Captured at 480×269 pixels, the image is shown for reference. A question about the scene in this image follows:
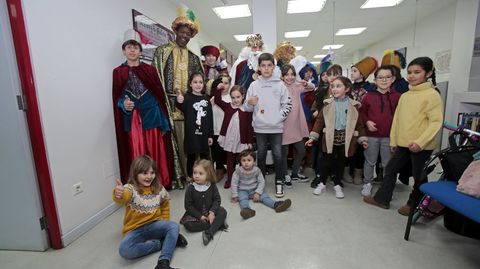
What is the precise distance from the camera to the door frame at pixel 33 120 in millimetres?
1455

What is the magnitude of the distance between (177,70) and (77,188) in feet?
4.59

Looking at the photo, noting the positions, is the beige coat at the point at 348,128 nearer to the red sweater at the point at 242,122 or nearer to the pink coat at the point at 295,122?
the pink coat at the point at 295,122

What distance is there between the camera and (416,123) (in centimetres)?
192

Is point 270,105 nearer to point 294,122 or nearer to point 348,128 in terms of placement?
Result: point 294,122

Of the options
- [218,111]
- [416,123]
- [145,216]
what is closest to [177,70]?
[218,111]

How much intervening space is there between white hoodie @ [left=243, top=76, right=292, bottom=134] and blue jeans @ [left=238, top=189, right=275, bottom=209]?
1.94 feet

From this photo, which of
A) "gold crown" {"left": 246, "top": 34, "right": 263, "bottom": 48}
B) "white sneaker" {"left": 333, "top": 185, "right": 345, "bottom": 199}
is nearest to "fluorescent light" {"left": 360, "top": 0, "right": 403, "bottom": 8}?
"gold crown" {"left": 246, "top": 34, "right": 263, "bottom": 48}

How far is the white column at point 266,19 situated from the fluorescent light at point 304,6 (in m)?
1.46

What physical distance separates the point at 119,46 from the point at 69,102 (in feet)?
2.72

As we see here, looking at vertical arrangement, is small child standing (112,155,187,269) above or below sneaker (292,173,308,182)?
above

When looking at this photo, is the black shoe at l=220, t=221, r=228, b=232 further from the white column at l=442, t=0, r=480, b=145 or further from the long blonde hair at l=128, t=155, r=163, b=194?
the white column at l=442, t=0, r=480, b=145

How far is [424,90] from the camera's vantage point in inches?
75.3

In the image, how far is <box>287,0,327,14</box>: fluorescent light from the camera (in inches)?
176

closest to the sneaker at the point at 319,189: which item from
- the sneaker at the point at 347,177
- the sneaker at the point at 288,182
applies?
the sneaker at the point at 288,182
